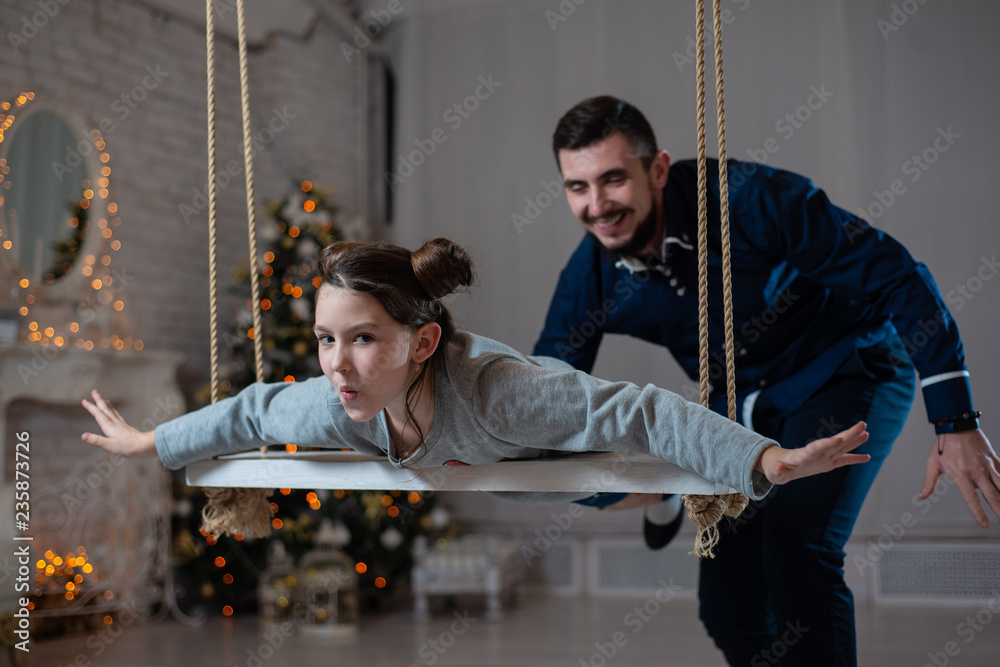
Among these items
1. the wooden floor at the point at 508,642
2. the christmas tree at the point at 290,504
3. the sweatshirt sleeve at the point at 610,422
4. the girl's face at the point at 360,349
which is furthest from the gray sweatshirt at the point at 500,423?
the christmas tree at the point at 290,504

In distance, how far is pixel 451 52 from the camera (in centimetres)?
456

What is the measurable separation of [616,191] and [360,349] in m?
0.73

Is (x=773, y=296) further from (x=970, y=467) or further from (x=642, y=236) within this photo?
(x=970, y=467)

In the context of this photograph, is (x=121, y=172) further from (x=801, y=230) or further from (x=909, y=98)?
(x=909, y=98)

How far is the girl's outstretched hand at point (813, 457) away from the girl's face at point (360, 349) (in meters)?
0.56

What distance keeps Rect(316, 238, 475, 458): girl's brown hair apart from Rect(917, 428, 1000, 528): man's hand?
84 cm

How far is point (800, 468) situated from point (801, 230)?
635mm

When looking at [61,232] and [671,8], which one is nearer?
[61,232]

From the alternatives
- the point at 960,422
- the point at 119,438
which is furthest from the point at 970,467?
the point at 119,438

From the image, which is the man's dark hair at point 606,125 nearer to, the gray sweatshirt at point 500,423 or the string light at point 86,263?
the gray sweatshirt at point 500,423

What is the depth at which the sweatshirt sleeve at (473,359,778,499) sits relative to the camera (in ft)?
3.86

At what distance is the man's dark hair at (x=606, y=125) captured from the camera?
1.77 metres

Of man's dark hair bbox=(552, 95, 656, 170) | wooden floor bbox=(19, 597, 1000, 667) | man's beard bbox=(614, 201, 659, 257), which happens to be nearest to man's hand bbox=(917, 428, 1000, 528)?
man's beard bbox=(614, 201, 659, 257)

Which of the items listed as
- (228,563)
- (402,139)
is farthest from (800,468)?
(402,139)
